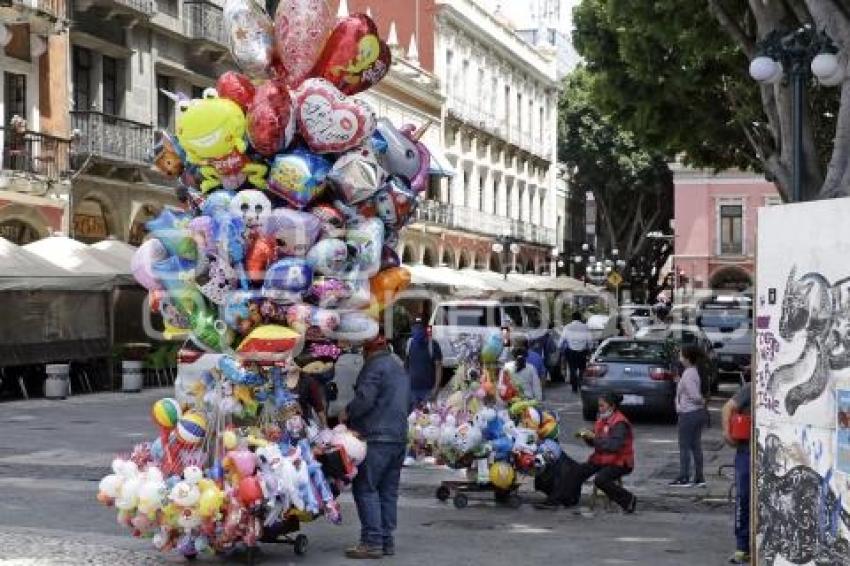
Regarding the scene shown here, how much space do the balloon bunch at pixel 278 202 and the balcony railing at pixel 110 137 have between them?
60.5ft

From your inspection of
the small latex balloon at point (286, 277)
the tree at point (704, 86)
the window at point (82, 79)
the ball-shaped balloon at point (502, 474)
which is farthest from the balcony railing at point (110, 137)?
the small latex balloon at point (286, 277)

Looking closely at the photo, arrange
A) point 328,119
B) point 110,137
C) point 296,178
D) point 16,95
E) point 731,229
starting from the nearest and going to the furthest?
1. point 296,178
2. point 328,119
3. point 16,95
4. point 110,137
5. point 731,229

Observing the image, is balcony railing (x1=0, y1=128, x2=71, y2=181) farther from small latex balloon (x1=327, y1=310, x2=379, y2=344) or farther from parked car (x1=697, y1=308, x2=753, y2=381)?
small latex balloon (x1=327, y1=310, x2=379, y2=344)

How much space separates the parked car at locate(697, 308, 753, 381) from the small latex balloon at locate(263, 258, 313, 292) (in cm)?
1912

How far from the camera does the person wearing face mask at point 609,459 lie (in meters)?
11.9

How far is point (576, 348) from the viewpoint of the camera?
84.7ft

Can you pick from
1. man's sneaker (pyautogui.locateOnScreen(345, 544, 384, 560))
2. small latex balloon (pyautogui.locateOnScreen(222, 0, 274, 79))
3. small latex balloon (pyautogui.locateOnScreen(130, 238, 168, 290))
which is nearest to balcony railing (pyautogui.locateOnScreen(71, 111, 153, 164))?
small latex balloon (pyautogui.locateOnScreen(222, 0, 274, 79))

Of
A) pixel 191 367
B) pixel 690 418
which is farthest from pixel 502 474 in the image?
pixel 191 367

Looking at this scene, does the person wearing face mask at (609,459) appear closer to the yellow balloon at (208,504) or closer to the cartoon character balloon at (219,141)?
the cartoon character balloon at (219,141)

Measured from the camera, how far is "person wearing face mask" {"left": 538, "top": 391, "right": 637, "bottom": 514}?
1186 centimetres

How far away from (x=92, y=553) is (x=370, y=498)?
2097mm

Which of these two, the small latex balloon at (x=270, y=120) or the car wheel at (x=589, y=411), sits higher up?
the small latex balloon at (x=270, y=120)

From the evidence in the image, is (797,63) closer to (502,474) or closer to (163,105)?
(502,474)

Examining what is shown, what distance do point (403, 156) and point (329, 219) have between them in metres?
1.14
